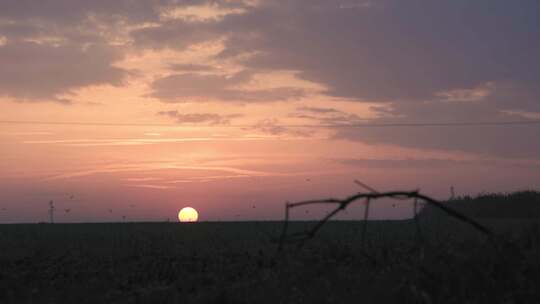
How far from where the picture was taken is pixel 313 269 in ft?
43.9

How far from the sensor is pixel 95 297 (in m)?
12.8

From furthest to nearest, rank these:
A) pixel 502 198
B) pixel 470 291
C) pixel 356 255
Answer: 1. pixel 502 198
2. pixel 356 255
3. pixel 470 291

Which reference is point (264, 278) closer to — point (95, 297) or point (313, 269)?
point (313, 269)

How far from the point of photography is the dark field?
8500 mm

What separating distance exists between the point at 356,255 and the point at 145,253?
7.42m

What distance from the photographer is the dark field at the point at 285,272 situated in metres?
8.50

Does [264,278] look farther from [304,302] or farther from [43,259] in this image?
[43,259]

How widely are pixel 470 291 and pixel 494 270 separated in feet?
2.07

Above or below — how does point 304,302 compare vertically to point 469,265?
below

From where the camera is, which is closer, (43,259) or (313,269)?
(313,269)

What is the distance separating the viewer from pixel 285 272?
13.4 metres

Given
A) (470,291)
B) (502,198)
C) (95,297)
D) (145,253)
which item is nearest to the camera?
(470,291)

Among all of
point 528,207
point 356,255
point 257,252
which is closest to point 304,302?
point 356,255

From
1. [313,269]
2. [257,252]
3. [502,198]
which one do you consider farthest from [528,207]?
[313,269]
